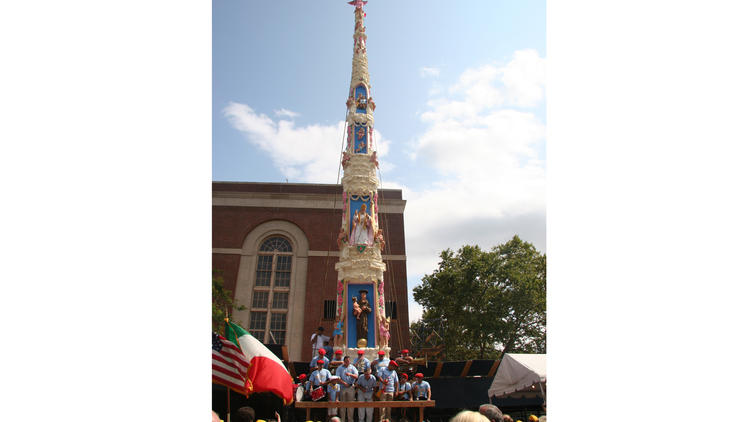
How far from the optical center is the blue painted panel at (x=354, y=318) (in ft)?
49.7

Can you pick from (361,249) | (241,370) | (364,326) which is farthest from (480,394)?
(241,370)

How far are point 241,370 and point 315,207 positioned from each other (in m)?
25.3

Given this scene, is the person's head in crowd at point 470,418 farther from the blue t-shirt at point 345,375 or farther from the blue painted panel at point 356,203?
the blue painted panel at point 356,203

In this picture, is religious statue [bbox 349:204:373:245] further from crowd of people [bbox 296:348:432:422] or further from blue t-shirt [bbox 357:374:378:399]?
blue t-shirt [bbox 357:374:378:399]

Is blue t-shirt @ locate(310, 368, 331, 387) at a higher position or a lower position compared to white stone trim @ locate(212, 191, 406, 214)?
lower

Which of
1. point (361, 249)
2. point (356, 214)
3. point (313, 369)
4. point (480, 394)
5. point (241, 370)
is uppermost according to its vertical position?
point (356, 214)

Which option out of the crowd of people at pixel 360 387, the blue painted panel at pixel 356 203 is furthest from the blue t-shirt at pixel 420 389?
the blue painted panel at pixel 356 203

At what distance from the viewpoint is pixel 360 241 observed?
16562 millimetres

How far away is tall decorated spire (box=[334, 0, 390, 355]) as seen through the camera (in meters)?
15.4

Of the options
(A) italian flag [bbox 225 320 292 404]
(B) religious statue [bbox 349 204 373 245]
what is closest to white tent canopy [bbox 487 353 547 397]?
(B) religious statue [bbox 349 204 373 245]

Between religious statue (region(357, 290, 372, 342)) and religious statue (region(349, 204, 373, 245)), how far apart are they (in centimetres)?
210

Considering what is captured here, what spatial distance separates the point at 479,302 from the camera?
27.4m

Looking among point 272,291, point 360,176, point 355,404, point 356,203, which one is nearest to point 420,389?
point 355,404

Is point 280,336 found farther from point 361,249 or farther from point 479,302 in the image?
point 361,249
